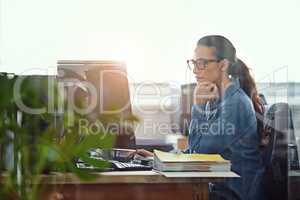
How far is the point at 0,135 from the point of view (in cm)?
→ 87

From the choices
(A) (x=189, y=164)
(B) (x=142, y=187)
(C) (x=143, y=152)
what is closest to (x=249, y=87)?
(C) (x=143, y=152)

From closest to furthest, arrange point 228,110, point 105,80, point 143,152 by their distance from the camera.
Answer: point 105,80
point 143,152
point 228,110

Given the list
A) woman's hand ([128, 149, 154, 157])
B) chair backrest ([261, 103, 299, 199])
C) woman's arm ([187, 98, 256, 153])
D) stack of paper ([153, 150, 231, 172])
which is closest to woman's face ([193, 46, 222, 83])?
woman's arm ([187, 98, 256, 153])

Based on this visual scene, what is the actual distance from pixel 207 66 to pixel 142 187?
90cm

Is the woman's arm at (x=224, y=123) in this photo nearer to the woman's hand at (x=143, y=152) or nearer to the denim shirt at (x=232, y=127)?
the denim shirt at (x=232, y=127)

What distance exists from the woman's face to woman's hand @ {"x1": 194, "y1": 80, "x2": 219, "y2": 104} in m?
0.03

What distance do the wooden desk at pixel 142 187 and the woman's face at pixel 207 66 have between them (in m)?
Result: 0.74

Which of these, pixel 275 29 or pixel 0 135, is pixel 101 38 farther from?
pixel 0 135

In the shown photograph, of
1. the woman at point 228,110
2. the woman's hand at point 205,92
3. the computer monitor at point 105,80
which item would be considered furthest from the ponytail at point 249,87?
the computer monitor at point 105,80

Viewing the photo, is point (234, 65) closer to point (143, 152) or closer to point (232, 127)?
point (232, 127)

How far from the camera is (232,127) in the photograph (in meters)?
2.44

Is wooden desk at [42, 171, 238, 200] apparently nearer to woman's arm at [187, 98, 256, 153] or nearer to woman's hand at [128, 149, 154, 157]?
woman's hand at [128, 149, 154, 157]

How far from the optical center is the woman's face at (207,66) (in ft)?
8.05

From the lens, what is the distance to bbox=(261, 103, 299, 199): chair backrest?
2.45m
